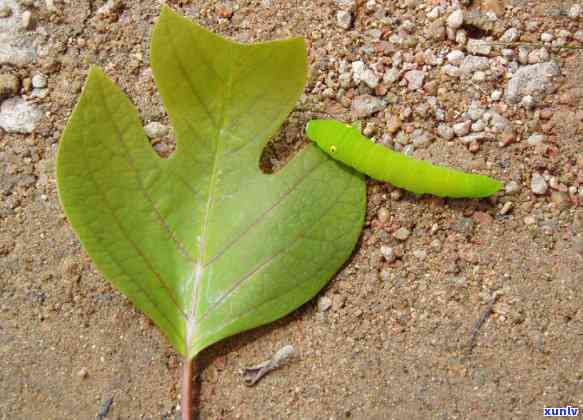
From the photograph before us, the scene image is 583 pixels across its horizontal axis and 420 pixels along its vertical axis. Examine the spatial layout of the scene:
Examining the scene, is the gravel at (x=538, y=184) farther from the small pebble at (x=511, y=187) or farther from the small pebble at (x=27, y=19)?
the small pebble at (x=27, y=19)

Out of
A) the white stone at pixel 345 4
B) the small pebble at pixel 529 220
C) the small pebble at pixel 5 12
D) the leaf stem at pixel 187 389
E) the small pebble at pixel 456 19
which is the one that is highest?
the small pebble at pixel 5 12

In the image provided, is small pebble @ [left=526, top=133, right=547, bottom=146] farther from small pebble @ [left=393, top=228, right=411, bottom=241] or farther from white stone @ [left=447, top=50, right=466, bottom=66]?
small pebble @ [left=393, top=228, right=411, bottom=241]

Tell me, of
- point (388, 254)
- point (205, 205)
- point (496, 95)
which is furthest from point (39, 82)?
point (496, 95)

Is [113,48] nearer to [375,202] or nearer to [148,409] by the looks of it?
[375,202]

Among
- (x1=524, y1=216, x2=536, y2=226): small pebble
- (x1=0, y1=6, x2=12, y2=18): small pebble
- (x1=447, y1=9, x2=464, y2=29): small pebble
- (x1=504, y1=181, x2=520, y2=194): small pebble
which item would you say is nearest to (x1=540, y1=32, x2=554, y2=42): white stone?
(x1=447, y1=9, x2=464, y2=29): small pebble

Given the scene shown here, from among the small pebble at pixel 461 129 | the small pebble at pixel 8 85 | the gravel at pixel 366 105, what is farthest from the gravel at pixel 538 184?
the small pebble at pixel 8 85

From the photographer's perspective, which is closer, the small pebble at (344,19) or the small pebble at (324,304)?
the small pebble at (324,304)

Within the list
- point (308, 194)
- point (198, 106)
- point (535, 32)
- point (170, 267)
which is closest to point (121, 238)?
point (170, 267)

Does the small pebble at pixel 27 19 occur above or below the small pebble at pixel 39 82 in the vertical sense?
above
